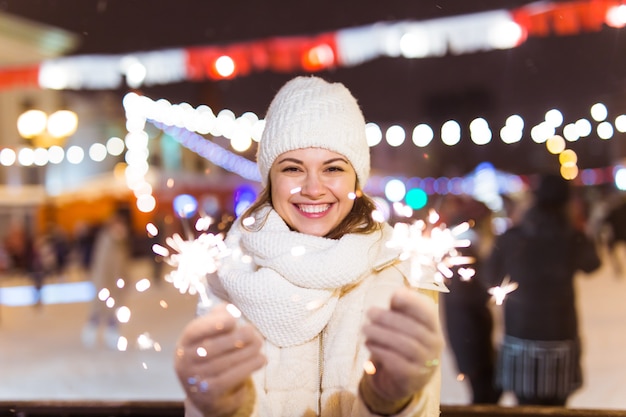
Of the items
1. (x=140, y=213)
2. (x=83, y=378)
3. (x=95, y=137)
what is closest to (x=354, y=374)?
(x=83, y=378)

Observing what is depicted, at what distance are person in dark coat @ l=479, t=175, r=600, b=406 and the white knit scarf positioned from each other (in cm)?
199

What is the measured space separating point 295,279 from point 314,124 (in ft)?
1.14

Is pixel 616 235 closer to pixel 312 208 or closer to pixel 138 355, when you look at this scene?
pixel 138 355

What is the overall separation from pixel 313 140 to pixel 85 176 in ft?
46.7

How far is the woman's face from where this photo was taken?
120 centimetres

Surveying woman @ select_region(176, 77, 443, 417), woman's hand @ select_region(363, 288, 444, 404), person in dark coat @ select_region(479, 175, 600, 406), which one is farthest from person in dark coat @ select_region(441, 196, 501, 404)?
woman's hand @ select_region(363, 288, 444, 404)

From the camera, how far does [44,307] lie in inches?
274

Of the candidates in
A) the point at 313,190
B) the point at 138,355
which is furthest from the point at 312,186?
the point at 138,355

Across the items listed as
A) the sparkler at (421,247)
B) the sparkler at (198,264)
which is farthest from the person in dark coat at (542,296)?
the sparkler at (198,264)

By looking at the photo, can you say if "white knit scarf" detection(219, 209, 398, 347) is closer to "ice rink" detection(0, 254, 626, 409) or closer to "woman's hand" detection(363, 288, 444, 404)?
"woman's hand" detection(363, 288, 444, 404)

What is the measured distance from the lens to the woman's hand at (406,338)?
83 cm

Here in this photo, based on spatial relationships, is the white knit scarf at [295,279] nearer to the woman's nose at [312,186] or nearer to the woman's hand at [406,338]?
the woman's nose at [312,186]

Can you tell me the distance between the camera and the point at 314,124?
1186 mm

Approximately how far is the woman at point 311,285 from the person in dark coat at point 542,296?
1.91 meters
